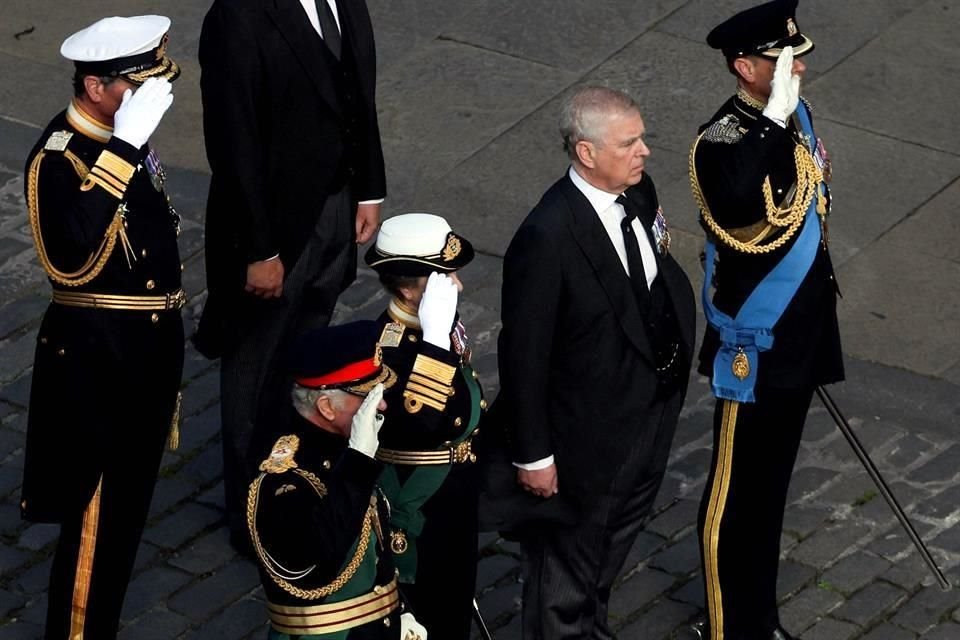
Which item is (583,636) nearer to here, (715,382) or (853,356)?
(715,382)

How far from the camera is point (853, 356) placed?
27.3 ft

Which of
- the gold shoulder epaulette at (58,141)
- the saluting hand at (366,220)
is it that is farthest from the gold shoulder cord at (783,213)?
the gold shoulder epaulette at (58,141)

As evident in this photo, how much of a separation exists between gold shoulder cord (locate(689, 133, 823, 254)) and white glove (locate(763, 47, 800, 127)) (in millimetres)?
159

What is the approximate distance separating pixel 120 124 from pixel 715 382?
78.9 inches

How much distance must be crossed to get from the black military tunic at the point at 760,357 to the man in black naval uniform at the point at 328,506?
4.60 ft

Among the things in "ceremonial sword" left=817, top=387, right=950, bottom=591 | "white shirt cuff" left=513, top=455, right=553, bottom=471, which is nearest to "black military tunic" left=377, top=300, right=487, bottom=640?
"white shirt cuff" left=513, top=455, right=553, bottom=471

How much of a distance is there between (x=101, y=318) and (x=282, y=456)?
132 centimetres

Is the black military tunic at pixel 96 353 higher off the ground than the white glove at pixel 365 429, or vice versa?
the white glove at pixel 365 429

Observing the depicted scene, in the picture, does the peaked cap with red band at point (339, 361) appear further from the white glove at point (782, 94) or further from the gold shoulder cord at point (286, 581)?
the white glove at point (782, 94)

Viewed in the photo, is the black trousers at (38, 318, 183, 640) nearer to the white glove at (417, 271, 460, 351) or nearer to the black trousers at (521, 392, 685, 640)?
the white glove at (417, 271, 460, 351)

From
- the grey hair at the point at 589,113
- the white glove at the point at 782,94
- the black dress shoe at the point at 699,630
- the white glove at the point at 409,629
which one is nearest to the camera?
the white glove at the point at 409,629

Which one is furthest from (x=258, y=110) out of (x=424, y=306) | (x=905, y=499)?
(x=905, y=499)

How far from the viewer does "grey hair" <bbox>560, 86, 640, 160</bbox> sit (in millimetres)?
5828

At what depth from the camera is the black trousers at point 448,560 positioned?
602 centimetres
